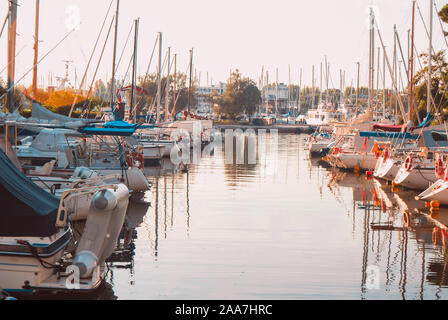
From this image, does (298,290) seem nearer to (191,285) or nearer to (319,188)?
(191,285)

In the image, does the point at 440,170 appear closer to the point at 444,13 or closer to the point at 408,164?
the point at 408,164

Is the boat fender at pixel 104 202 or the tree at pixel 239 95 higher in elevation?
the tree at pixel 239 95

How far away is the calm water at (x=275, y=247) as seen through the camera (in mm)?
12391

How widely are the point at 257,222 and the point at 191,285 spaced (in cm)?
749

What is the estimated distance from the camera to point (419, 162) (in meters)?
27.6

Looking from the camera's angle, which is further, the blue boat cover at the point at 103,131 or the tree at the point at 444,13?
the tree at the point at 444,13

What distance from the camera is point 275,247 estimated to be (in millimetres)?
16141

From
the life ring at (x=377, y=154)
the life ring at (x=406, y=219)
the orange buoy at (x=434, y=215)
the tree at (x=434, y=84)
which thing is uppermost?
the tree at (x=434, y=84)

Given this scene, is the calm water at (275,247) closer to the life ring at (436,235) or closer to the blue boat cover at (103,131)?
the life ring at (436,235)

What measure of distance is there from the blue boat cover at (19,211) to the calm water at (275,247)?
1695mm
